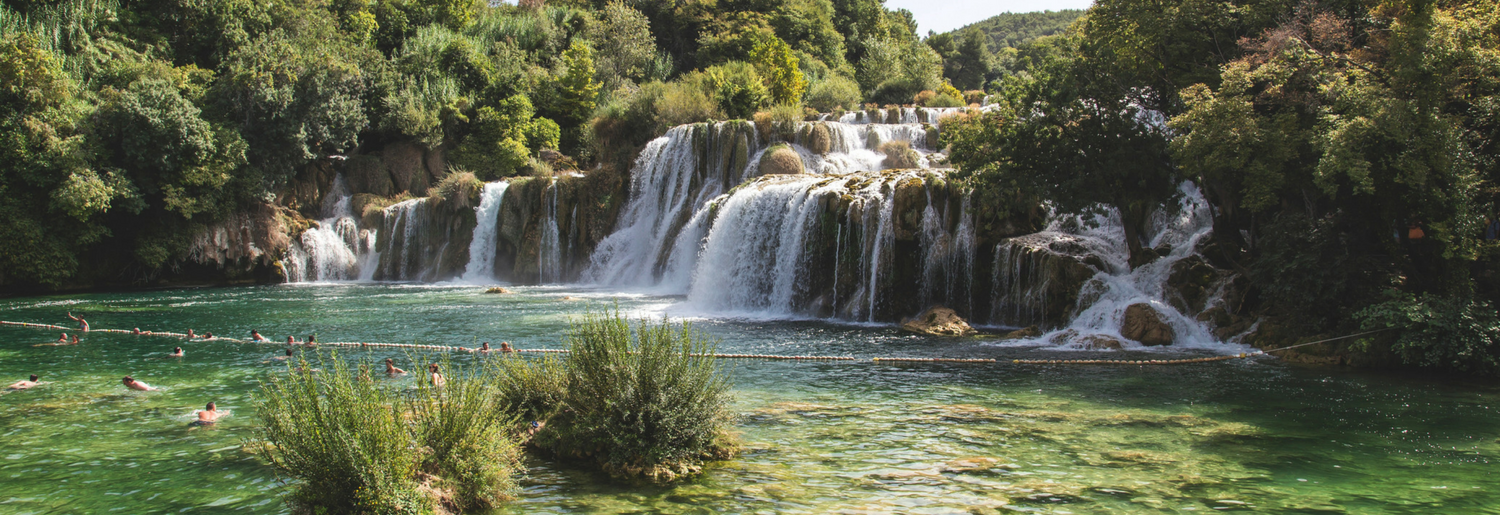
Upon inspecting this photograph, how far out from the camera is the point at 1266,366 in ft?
44.8

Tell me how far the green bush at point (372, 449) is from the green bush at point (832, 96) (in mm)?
35828

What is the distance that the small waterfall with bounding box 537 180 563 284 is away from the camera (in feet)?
112

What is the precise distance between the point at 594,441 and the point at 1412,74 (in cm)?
1244

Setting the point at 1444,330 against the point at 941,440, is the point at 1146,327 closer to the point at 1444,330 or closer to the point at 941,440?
the point at 1444,330

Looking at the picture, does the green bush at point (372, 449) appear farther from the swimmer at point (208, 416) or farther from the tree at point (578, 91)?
the tree at point (578, 91)

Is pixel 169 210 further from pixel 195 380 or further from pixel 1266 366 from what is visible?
pixel 1266 366

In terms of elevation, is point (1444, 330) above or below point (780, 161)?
below

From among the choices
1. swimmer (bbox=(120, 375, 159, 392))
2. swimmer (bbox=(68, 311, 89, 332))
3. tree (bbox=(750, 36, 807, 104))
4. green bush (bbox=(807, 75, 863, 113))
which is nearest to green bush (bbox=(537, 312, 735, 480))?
swimmer (bbox=(120, 375, 159, 392))

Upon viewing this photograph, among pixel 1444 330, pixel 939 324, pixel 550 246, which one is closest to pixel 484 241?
pixel 550 246

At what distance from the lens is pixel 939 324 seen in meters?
18.1

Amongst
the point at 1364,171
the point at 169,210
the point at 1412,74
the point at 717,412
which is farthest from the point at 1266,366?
the point at 169,210

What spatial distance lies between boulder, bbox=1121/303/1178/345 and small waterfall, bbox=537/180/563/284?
23383mm

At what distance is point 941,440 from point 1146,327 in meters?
8.72

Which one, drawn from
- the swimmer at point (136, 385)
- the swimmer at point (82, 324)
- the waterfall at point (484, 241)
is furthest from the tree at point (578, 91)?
the swimmer at point (136, 385)
